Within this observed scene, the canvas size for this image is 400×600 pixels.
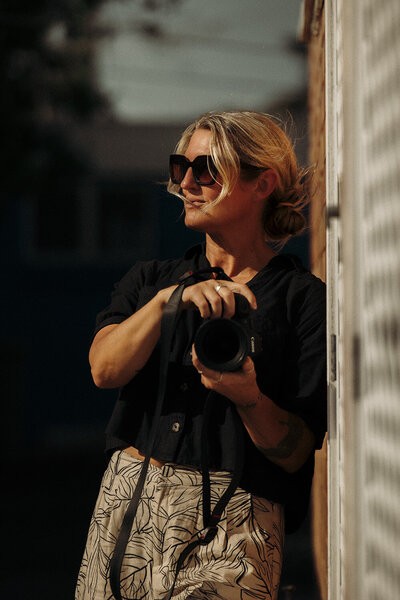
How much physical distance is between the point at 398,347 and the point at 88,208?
12.7m

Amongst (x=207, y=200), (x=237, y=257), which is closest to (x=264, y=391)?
(x=237, y=257)

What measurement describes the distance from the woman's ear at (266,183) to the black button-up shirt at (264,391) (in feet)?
0.64

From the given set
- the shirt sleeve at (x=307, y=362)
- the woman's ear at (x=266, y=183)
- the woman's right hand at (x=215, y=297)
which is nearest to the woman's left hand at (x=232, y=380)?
the woman's right hand at (x=215, y=297)

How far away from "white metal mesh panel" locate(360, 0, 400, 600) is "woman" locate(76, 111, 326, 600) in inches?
17.9

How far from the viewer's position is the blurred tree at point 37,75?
10.2 meters

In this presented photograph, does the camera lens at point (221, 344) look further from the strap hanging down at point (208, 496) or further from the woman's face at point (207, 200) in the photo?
the woman's face at point (207, 200)

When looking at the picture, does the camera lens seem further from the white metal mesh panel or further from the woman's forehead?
the woman's forehead

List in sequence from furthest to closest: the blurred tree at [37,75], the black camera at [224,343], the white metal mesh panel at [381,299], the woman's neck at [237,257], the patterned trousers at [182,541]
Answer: the blurred tree at [37,75] < the woman's neck at [237,257] < the patterned trousers at [182,541] < the black camera at [224,343] < the white metal mesh panel at [381,299]

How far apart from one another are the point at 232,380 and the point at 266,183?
2.02 ft

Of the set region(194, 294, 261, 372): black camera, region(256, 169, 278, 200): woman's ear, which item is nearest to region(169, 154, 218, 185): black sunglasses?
region(256, 169, 278, 200): woman's ear

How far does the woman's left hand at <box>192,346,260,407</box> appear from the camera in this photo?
180cm

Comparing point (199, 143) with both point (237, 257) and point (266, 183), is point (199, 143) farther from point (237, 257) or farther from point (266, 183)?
point (237, 257)

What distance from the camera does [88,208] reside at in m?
13.7

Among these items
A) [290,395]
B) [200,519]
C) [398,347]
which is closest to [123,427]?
[200,519]
